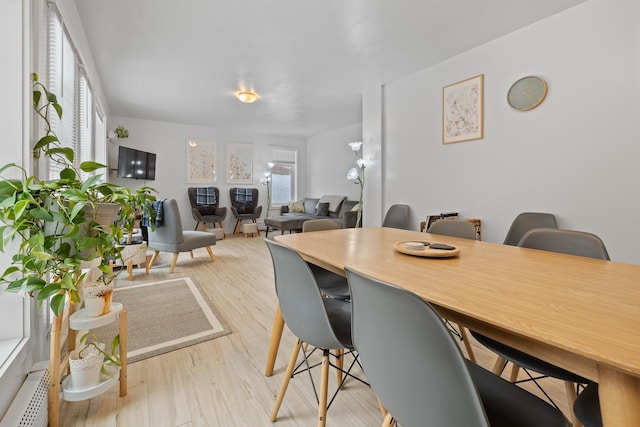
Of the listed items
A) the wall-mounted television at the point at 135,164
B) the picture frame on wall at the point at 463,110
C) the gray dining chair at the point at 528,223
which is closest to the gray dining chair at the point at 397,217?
the picture frame on wall at the point at 463,110

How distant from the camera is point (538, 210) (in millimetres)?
2672

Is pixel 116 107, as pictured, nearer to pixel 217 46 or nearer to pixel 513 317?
pixel 217 46

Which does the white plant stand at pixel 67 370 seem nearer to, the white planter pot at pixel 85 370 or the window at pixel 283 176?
the white planter pot at pixel 85 370

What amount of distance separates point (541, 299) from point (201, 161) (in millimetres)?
7022

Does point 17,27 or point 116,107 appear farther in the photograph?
point 116,107

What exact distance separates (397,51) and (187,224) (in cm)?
566

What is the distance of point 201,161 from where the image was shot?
677 centimetres

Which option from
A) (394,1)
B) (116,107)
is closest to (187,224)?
(116,107)

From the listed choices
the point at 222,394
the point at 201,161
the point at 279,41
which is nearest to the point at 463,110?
the point at 279,41

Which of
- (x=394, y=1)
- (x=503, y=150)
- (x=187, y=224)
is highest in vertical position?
(x=394, y=1)

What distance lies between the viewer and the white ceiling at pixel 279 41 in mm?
2414

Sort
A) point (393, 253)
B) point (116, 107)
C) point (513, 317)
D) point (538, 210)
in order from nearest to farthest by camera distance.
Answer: point (513, 317) < point (393, 253) < point (538, 210) < point (116, 107)

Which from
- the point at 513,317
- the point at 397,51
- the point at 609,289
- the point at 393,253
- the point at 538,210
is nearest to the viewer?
the point at 513,317

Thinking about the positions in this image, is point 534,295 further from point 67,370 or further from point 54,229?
point 67,370
